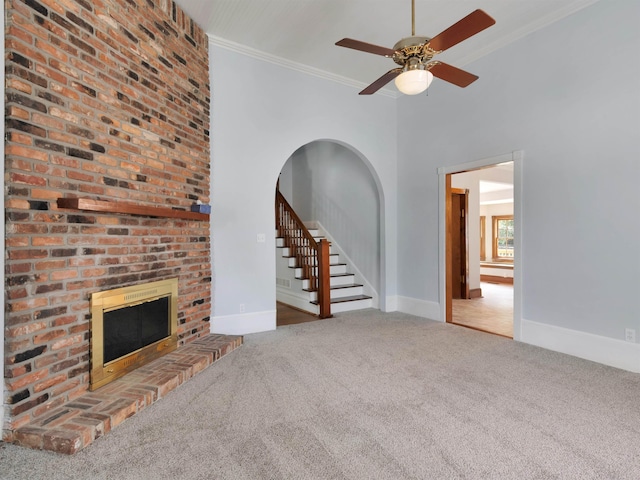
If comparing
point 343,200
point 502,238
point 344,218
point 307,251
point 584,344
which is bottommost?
point 584,344

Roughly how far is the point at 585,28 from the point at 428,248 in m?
2.89

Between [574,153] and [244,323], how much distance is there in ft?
13.0

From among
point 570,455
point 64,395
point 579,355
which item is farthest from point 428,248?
point 64,395

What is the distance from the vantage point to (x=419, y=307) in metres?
5.10

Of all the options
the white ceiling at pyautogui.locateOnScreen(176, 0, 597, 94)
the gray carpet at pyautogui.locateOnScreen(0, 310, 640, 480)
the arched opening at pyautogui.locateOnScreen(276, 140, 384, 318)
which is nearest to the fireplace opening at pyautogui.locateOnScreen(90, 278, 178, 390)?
the gray carpet at pyautogui.locateOnScreen(0, 310, 640, 480)

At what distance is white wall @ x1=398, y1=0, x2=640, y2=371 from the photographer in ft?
9.95

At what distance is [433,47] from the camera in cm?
236

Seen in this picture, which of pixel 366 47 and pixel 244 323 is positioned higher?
pixel 366 47

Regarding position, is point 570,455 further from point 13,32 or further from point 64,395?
point 13,32

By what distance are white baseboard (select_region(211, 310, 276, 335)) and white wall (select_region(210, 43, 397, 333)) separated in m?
0.01

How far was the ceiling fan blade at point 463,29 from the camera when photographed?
1975 millimetres

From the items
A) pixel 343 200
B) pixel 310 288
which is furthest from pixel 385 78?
pixel 343 200

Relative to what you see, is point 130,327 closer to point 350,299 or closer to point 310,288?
point 310,288

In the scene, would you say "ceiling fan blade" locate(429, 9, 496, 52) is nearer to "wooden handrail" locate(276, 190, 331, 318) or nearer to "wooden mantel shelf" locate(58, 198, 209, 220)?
"wooden mantel shelf" locate(58, 198, 209, 220)
